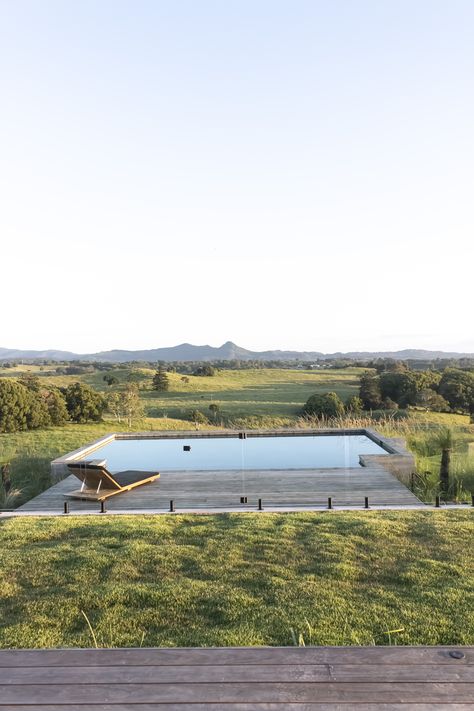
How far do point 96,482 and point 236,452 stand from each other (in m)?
4.41

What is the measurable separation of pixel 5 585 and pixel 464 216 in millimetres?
17602

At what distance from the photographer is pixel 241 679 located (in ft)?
5.98

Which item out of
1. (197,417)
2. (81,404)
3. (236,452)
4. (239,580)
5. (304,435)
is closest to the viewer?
(239,580)

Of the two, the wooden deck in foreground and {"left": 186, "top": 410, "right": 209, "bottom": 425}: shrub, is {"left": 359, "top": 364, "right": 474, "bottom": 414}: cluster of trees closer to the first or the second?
{"left": 186, "top": 410, "right": 209, "bottom": 425}: shrub

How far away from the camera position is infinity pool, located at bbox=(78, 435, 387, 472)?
10336 mm

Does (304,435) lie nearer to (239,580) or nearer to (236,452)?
(236,452)

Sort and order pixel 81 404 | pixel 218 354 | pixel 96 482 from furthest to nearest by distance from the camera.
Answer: pixel 218 354 < pixel 81 404 < pixel 96 482

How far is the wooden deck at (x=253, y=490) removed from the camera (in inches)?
270

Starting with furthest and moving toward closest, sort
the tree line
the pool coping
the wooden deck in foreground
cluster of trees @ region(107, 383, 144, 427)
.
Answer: the tree line
cluster of trees @ region(107, 383, 144, 427)
the pool coping
the wooden deck in foreground

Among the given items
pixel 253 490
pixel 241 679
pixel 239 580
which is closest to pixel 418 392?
pixel 253 490

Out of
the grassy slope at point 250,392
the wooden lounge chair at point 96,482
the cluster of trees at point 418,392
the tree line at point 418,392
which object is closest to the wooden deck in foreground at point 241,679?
the wooden lounge chair at point 96,482

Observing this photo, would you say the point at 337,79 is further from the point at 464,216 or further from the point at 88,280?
the point at 88,280

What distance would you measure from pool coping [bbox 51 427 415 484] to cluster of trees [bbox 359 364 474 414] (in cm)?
1373

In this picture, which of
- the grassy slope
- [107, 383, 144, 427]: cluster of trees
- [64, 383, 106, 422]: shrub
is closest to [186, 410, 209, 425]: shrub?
the grassy slope
